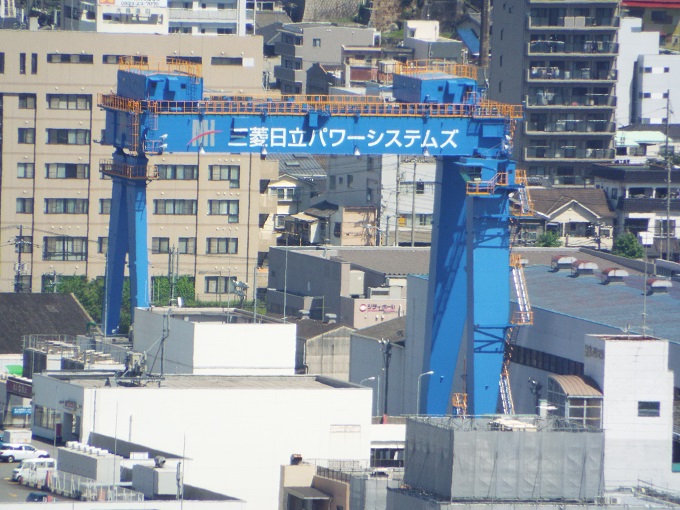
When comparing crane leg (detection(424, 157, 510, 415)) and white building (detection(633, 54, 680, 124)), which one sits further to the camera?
white building (detection(633, 54, 680, 124))

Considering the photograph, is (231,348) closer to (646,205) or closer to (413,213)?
(413,213)

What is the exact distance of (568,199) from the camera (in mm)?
82562

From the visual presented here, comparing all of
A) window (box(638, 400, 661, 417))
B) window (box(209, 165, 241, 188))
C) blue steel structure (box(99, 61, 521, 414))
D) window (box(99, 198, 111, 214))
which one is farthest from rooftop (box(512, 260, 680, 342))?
window (box(99, 198, 111, 214))

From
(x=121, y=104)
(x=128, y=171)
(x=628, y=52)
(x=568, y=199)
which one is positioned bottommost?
(x=568, y=199)

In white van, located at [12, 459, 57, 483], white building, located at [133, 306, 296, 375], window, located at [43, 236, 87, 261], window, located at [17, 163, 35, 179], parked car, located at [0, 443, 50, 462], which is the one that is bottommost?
parked car, located at [0, 443, 50, 462]

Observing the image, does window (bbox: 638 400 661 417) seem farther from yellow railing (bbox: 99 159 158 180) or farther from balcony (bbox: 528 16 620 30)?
balcony (bbox: 528 16 620 30)

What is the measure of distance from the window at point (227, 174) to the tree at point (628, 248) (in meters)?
14.8

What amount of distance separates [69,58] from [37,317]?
1618 cm

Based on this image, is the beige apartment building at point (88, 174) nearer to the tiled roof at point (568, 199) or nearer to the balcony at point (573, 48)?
the tiled roof at point (568, 199)

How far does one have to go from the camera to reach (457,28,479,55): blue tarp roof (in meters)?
113

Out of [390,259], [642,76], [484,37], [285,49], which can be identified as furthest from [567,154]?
[285,49]

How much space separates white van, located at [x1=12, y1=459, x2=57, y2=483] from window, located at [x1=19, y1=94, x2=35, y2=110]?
39715mm

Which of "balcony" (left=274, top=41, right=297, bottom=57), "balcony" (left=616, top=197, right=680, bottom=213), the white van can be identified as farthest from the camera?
"balcony" (left=274, top=41, right=297, bottom=57)

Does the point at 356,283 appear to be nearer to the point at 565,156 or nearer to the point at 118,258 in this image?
the point at 118,258
